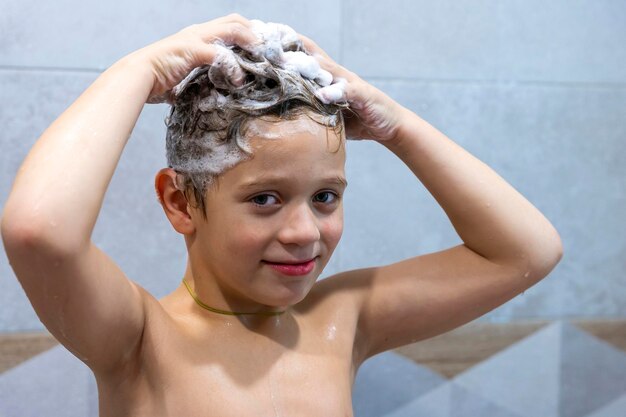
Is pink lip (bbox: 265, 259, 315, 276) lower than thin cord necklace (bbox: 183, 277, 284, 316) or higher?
higher

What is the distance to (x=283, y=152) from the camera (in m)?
0.90

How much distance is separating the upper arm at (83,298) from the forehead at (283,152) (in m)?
0.18

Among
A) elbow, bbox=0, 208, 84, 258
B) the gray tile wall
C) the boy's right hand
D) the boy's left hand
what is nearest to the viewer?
elbow, bbox=0, 208, 84, 258

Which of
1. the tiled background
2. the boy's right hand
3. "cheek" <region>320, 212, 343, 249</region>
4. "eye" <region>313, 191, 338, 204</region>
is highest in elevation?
the boy's right hand

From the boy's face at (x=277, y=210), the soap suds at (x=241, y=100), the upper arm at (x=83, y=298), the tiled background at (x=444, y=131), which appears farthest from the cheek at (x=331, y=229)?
the tiled background at (x=444, y=131)

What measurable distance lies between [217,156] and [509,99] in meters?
0.87

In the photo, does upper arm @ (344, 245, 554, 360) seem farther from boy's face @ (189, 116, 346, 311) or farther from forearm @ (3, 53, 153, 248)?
forearm @ (3, 53, 153, 248)

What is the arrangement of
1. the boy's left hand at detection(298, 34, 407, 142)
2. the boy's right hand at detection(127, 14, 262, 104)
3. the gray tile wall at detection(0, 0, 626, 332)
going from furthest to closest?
the gray tile wall at detection(0, 0, 626, 332), the boy's left hand at detection(298, 34, 407, 142), the boy's right hand at detection(127, 14, 262, 104)

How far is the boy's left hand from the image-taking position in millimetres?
998

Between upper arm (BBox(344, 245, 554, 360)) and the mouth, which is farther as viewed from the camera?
upper arm (BBox(344, 245, 554, 360))

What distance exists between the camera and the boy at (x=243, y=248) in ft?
2.57

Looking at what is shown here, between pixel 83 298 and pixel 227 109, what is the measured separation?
0.87ft

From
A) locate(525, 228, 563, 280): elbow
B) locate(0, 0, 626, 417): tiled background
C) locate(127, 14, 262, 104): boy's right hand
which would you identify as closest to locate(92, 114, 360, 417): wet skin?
locate(127, 14, 262, 104): boy's right hand

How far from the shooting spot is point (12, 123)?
4.50 feet
